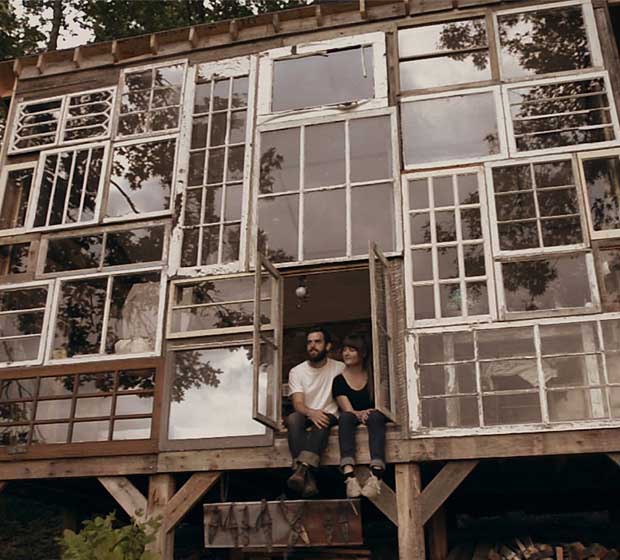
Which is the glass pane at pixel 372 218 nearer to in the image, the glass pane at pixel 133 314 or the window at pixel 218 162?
the window at pixel 218 162

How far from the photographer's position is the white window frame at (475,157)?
7.85 meters

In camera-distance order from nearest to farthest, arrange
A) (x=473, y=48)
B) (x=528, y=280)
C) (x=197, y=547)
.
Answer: (x=528, y=280)
(x=473, y=48)
(x=197, y=547)

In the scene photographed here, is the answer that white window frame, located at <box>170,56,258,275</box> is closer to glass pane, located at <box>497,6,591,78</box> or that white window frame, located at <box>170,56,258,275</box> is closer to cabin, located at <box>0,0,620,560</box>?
cabin, located at <box>0,0,620,560</box>

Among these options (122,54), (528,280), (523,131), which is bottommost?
(528,280)

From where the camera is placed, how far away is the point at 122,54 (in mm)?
9648

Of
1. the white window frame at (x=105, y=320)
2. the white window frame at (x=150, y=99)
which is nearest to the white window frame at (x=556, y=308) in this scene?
the white window frame at (x=105, y=320)

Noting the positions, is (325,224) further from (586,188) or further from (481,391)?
(586,188)

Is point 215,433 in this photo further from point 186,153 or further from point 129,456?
point 186,153

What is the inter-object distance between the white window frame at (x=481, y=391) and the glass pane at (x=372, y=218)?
102 centimetres

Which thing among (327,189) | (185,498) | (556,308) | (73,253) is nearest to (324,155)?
(327,189)

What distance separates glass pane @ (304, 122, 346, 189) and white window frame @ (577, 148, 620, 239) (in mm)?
2370

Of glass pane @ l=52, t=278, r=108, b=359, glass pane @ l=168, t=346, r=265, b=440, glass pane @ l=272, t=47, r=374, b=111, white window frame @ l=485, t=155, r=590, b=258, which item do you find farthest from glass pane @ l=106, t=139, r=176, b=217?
white window frame @ l=485, t=155, r=590, b=258

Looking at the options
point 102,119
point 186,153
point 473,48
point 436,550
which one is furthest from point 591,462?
point 102,119

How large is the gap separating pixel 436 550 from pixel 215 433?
8.30ft
